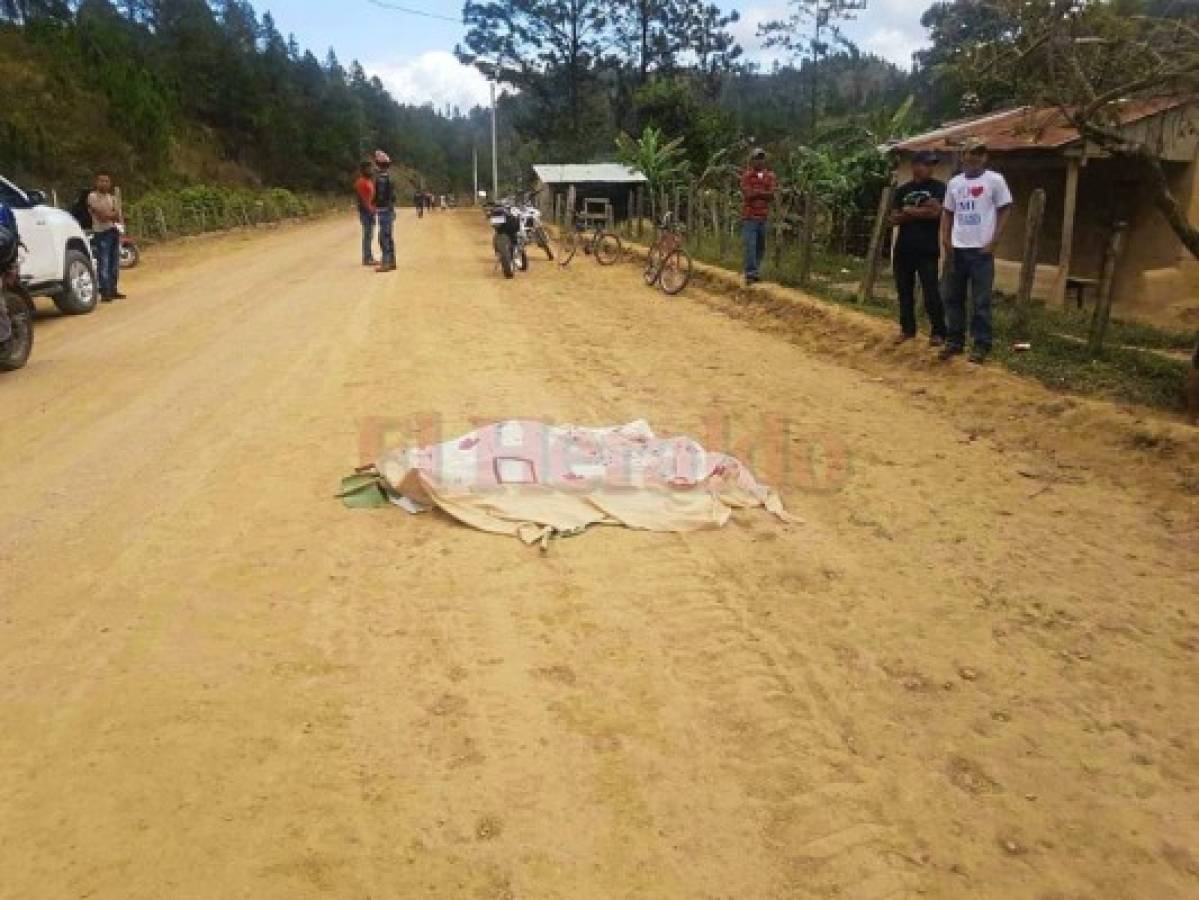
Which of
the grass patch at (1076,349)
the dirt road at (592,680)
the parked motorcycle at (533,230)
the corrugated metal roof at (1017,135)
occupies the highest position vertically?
the corrugated metal roof at (1017,135)

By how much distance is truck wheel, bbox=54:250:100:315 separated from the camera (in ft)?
34.8

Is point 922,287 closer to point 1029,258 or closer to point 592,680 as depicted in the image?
point 1029,258

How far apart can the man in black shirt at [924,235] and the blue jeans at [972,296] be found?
0.68ft

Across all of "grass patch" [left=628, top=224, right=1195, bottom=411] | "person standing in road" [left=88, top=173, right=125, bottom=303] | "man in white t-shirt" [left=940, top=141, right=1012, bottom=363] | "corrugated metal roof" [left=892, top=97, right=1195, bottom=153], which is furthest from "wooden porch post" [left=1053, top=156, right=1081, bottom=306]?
"person standing in road" [left=88, top=173, right=125, bottom=303]

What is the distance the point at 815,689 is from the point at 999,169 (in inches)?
508

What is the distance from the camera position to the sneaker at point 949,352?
24.2 feet

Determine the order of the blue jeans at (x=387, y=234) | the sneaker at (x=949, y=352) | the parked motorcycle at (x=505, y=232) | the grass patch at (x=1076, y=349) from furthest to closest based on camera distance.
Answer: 1. the blue jeans at (x=387, y=234)
2. the parked motorcycle at (x=505, y=232)
3. the sneaker at (x=949, y=352)
4. the grass patch at (x=1076, y=349)

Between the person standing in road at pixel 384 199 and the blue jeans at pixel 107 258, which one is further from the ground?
the person standing in road at pixel 384 199

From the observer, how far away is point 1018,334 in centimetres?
816

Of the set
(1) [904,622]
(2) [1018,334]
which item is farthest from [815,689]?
(2) [1018,334]

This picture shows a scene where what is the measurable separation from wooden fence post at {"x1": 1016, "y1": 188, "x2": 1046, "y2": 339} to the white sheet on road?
459cm

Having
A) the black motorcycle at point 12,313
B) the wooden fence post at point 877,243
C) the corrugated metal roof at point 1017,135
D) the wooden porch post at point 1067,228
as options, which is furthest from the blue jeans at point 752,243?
the black motorcycle at point 12,313

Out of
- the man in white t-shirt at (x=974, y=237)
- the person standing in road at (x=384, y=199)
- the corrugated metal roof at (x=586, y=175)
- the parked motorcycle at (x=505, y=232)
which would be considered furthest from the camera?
the corrugated metal roof at (x=586, y=175)

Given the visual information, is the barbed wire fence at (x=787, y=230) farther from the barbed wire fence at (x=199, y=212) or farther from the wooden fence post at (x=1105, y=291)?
the barbed wire fence at (x=199, y=212)
